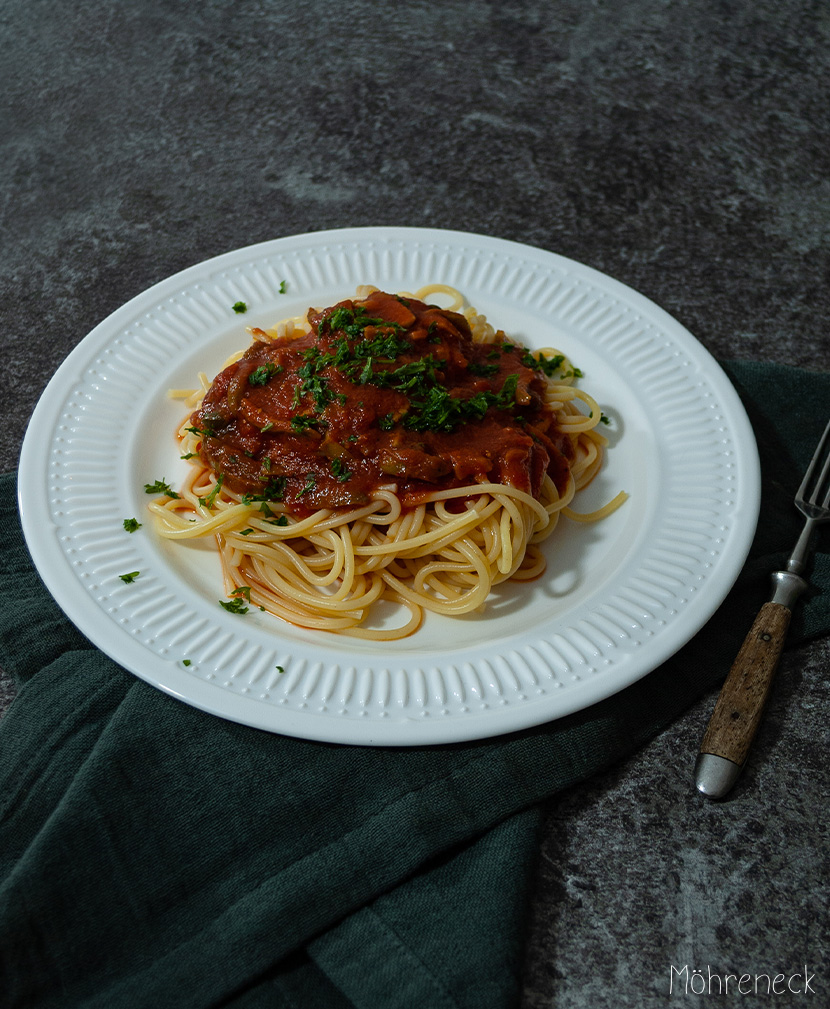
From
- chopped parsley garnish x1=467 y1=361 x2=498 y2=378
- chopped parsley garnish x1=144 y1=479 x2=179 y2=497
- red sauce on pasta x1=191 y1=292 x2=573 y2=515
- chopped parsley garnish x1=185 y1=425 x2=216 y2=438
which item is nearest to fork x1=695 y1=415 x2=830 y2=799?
red sauce on pasta x1=191 y1=292 x2=573 y2=515

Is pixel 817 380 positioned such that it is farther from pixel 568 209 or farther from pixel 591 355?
pixel 568 209

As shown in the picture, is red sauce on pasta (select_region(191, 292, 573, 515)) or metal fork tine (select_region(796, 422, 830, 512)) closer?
red sauce on pasta (select_region(191, 292, 573, 515))

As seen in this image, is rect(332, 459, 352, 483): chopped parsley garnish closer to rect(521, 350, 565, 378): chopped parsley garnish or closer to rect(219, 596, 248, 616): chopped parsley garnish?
rect(219, 596, 248, 616): chopped parsley garnish

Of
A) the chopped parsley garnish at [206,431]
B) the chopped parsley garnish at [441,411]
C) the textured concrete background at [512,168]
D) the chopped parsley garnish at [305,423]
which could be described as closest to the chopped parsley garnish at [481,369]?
the chopped parsley garnish at [441,411]

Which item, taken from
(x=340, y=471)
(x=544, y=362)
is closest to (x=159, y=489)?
(x=340, y=471)

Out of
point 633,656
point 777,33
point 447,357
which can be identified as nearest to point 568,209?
point 447,357

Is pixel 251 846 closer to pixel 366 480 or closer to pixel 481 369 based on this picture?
pixel 366 480

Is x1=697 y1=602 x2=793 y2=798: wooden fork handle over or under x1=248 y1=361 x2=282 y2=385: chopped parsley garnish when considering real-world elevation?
under

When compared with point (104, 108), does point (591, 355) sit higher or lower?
lower
